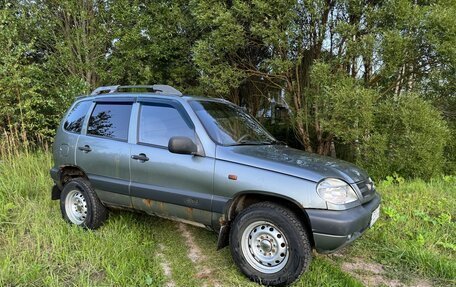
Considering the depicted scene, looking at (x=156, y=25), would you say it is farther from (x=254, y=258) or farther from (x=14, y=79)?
(x=254, y=258)

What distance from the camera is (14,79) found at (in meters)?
8.01

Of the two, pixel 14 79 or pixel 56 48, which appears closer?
pixel 14 79

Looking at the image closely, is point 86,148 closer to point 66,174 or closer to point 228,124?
point 66,174

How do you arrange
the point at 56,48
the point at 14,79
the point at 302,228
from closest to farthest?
the point at 302,228 → the point at 14,79 → the point at 56,48

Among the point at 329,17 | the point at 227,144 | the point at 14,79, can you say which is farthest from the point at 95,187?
the point at 329,17

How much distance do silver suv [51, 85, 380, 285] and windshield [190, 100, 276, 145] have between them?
0.05 ft

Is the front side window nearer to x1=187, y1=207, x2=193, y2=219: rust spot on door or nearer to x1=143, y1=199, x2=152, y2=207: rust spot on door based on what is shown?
x1=143, y1=199, x2=152, y2=207: rust spot on door

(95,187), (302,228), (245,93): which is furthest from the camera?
(245,93)

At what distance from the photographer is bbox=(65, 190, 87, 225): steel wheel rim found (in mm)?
4660

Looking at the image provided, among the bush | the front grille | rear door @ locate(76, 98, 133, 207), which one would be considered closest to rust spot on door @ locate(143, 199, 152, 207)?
rear door @ locate(76, 98, 133, 207)

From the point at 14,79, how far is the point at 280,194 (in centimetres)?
731

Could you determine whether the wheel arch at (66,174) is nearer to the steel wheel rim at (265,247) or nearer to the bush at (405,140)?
the steel wheel rim at (265,247)

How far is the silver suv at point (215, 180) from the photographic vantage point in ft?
10.3

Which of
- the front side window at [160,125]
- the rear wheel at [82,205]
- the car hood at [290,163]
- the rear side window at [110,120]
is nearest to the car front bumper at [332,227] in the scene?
the car hood at [290,163]
